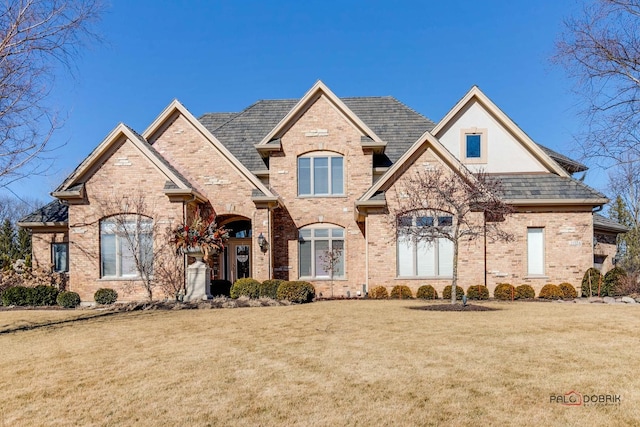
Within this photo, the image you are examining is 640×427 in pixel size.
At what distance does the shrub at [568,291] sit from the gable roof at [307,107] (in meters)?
8.75

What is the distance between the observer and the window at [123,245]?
1658 cm

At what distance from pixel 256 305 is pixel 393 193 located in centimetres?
657

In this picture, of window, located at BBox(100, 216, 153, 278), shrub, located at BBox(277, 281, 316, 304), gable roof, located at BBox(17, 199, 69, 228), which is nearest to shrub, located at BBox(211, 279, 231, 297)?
window, located at BBox(100, 216, 153, 278)

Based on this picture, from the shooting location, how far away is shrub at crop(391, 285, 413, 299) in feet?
54.2

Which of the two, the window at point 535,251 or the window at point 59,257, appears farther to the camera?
the window at point 59,257

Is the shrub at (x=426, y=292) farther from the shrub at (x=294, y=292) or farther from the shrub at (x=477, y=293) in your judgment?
the shrub at (x=294, y=292)

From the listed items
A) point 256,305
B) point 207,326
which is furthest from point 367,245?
point 207,326

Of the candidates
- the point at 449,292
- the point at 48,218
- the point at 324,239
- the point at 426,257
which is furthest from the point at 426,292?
the point at 48,218

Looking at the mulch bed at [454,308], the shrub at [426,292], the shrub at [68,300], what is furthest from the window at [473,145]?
the shrub at [68,300]

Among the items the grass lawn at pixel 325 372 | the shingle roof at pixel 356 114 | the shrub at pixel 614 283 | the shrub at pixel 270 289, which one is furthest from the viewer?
the shingle roof at pixel 356 114

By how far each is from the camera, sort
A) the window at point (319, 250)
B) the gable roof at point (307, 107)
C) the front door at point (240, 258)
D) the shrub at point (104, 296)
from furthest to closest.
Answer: the front door at point (240, 258) → the window at point (319, 250) → the gable roof at point (307, 107) → the shrub at point (104, 296)

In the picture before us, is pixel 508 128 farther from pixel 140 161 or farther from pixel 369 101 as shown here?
pixel 140 161

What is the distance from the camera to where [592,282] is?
54.3 ft

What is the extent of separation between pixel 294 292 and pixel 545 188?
35.2 ft
